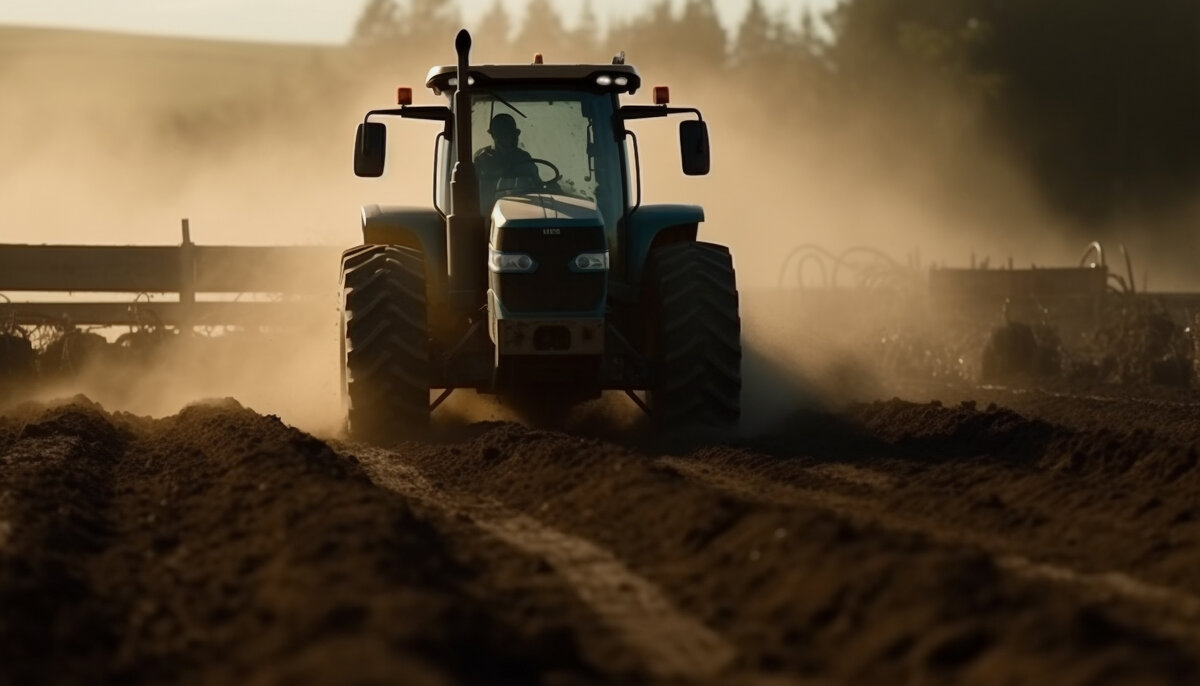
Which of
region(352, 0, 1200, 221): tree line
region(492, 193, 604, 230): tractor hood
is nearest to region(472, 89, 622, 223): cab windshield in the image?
region(492, 193, 604, 230): tractor hood

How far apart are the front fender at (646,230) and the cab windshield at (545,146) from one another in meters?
0.20

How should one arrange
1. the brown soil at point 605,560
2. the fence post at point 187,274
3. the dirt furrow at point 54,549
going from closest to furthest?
1. the brown soil at point 605,560
2. the dirt furrow at point 54,549
3. the fence post at point 187,274

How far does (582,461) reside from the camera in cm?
1176

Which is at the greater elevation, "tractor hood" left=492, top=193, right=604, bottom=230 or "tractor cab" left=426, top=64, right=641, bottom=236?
"tractor cab" left=426, top=64, right=641, bottom=236

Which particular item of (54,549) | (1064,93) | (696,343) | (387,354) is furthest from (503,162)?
(1064,93)

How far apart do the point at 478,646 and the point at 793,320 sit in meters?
17.5

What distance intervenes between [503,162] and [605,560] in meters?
6.40

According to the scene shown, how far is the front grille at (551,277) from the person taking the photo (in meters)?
13.6

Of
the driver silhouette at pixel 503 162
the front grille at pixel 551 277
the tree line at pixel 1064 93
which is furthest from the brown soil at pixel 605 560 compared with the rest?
the tree line at pixel 1064 93

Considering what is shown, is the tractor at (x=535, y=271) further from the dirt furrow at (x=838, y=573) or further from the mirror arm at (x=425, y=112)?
the dirt furrow at (x=838, y=573)

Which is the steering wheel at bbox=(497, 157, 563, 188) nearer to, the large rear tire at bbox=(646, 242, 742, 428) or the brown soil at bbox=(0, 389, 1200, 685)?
the large rear tire at bbox=(646, 242, 742, 428)

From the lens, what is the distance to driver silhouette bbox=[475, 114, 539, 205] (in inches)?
575

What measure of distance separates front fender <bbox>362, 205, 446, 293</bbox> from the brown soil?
4.98 feet

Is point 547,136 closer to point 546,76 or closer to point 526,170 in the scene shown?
point 526,170
